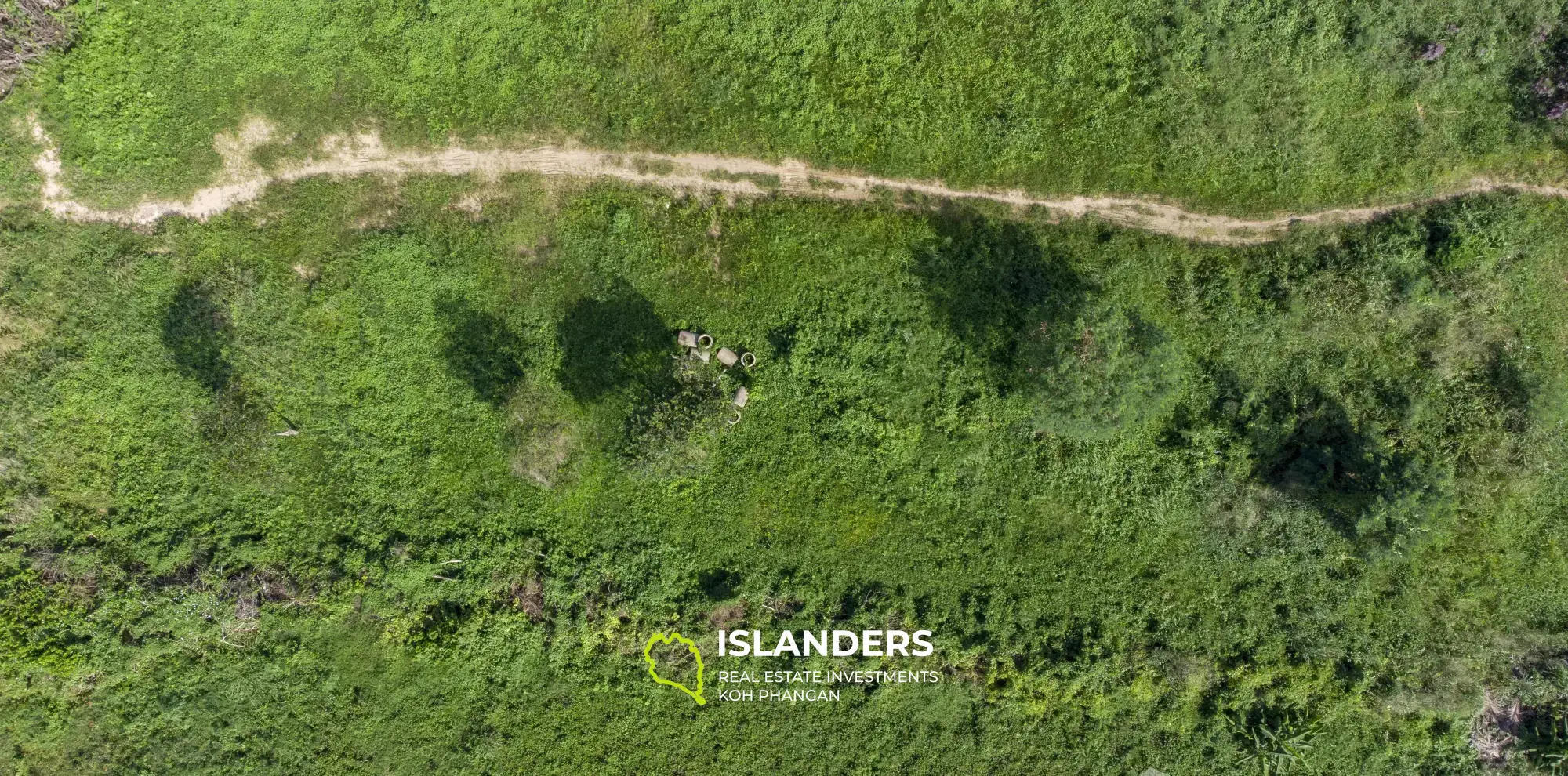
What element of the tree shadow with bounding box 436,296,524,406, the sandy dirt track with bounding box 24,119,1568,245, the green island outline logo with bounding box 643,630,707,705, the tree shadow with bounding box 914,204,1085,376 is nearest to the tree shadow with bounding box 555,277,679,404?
the tree shadow with bounding box 436,296,524,406

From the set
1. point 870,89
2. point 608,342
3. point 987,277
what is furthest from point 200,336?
point 987,277

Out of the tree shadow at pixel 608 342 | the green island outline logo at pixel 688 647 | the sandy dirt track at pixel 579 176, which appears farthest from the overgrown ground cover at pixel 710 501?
the sandy dirt track at pixel 579 176

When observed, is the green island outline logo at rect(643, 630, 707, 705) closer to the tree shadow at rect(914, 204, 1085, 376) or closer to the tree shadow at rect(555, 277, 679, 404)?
the tree shadow at rect(555, 277, 679, 404)

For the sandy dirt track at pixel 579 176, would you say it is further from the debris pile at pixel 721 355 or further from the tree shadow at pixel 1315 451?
the tree shadow at pixel 1315 451

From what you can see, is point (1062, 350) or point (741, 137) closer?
point (1062, 350)

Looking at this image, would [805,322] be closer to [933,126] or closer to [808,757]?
[933,126]

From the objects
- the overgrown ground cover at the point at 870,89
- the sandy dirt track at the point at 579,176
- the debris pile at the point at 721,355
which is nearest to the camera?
the overgrown ground cover at the point at 870,89

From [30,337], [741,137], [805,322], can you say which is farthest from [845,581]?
[30,337]
